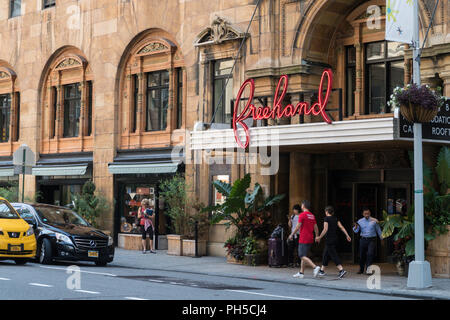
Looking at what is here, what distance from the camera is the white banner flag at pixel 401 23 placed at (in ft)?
56.6

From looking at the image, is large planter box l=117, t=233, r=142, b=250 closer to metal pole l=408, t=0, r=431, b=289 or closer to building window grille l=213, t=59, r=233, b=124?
building window grille l=213, t=59, r=233, b=124

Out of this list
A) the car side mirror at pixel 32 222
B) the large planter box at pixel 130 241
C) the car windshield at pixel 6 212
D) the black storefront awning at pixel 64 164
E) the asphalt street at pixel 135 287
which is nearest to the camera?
the asphalt street at pixel 135 287

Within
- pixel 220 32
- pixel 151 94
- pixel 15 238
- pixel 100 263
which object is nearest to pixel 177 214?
pixel 100 263

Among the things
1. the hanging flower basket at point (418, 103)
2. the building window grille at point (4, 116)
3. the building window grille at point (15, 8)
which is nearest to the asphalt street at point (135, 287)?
the hanging flower basket at point (418, 103)

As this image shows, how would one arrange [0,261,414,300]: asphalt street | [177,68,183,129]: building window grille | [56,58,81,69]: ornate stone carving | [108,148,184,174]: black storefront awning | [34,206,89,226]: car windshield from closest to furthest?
1. [0,261,414,300]: asphalt street
2. [34,206,89,226]: car windshield
3. [108,148,184,174]: black storefront awning
4. [177,68,183,129]: building window grille
5. [56,58,81,69]: ornate stone carving

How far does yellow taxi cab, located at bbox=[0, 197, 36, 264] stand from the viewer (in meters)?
19.9

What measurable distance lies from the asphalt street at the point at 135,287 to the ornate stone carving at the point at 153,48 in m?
10.9

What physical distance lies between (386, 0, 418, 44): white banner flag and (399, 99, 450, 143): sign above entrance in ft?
5.81

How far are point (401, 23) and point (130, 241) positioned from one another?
14.9 metres

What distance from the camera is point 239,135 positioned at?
863 inches

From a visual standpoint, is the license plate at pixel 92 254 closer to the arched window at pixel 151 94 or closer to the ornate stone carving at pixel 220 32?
the arched window at pixel 151 94

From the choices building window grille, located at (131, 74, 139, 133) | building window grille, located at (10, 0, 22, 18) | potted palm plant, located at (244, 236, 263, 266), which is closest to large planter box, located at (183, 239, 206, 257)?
potted palm plant, located at (244, 236, 263, 266)
